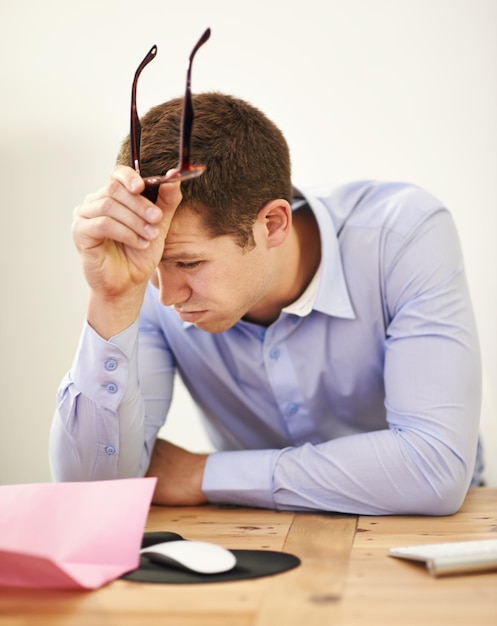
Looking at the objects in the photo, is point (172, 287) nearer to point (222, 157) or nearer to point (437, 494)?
point (222, 157)

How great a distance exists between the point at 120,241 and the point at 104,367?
20 centimetres

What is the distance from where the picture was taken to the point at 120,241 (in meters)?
1.24

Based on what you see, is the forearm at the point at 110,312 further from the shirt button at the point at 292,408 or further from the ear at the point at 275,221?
the shirt button at the point at 292,408

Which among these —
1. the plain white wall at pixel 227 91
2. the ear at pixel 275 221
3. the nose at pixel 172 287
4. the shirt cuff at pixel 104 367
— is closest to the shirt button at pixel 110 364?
the shirt cuff at pixel 104 367

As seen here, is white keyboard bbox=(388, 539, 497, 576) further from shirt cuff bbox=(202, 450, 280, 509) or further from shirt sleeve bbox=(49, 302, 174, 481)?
shirt sleeve bbox=(49, 302, 174, 481)

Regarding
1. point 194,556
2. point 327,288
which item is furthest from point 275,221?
point 194,556

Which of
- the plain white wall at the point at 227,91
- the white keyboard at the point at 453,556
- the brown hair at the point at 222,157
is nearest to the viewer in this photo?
the white keyboard at the point at 453,556

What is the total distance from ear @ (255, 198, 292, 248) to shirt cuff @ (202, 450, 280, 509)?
0.37m

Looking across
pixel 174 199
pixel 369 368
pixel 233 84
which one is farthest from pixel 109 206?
pixel 233 84

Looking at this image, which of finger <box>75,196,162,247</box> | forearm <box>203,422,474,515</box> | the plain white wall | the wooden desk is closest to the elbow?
forearm <box>203,422,474,515</box>

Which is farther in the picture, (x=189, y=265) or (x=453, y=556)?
(x=189, y=265)

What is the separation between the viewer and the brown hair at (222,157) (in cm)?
128

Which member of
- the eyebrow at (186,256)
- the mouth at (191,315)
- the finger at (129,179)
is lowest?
the mouth at (191,315)

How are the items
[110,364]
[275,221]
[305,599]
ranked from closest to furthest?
[305,599] < [110,364] < [275,221]
